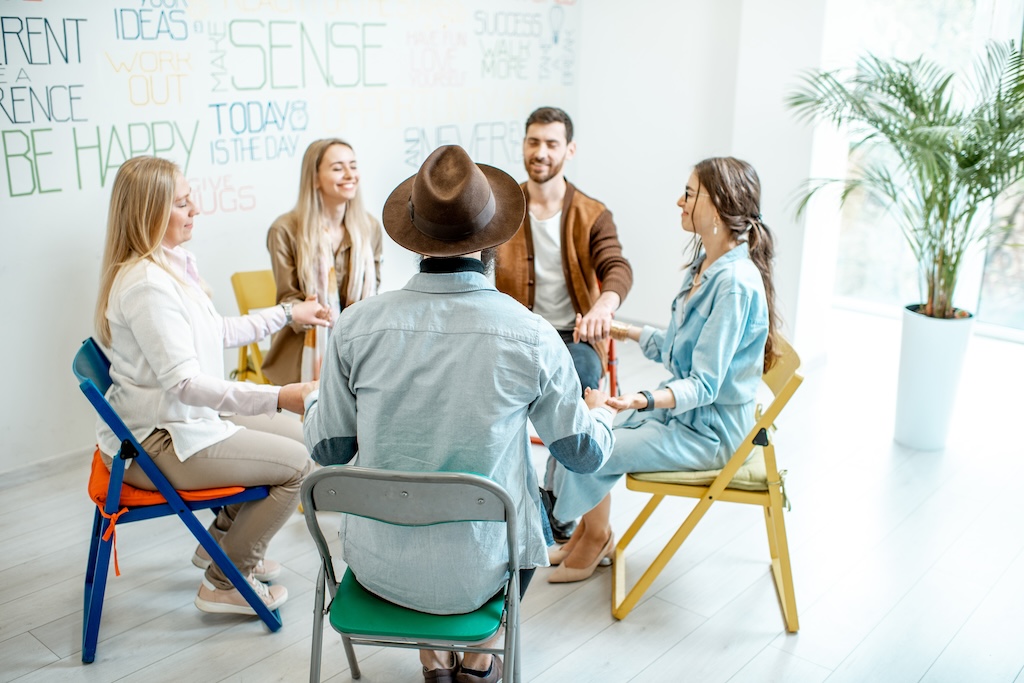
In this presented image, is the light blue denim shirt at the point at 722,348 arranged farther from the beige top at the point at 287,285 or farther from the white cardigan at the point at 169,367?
the beige top at the point at 287,285

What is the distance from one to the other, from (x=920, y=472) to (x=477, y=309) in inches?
103

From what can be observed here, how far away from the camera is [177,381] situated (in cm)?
236

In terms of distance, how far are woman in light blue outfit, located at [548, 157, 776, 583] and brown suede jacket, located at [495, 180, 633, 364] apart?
1.94 feet

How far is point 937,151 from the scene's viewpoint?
11.6 ft

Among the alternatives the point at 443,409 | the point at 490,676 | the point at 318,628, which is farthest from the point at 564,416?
the point at 490,676

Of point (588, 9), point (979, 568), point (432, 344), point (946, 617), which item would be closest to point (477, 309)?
point (432, 344)

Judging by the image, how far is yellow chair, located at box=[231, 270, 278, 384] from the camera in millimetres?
3533

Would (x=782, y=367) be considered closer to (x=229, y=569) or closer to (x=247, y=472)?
(x=247, y=472)

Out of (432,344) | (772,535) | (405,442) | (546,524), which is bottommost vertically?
(772,535)

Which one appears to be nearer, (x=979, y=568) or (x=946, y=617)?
(x=946, y=617)

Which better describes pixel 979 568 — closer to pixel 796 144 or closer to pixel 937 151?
pixel 937 151

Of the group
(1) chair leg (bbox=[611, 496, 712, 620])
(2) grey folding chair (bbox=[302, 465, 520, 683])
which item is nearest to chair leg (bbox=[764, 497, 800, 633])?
(1) chair leg (bbox=[611, 496, 712, 620])

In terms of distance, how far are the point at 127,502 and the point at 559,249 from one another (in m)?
1.67

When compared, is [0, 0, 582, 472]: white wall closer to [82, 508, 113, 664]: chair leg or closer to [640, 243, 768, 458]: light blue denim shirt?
[82, 508, 113, 664]: chair leg
